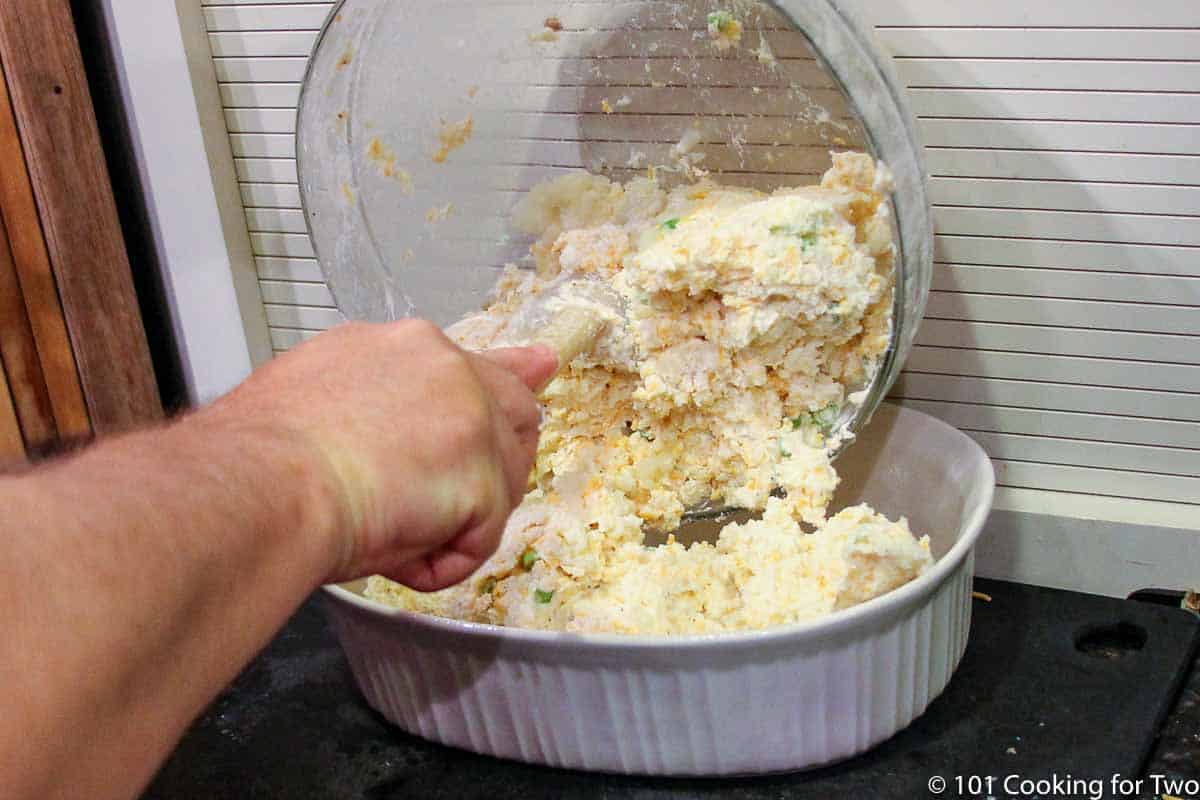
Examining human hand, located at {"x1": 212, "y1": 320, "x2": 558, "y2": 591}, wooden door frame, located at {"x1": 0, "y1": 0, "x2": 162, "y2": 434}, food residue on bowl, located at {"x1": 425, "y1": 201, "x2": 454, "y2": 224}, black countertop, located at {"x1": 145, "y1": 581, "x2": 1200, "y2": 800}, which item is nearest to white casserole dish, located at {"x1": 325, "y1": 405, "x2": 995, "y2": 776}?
black countertop, located at {"x1": 145, "y1": 581, "x2": 1200, "y2": 800}

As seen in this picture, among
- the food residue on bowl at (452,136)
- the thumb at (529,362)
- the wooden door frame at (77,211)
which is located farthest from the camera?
the wooden door frame at (77,211)

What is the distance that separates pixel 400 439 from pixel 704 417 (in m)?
0.36

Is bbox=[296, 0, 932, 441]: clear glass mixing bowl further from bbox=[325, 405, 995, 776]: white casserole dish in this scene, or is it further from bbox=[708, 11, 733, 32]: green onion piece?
bbox=[325, 405, 995, 776]: white casserole dish

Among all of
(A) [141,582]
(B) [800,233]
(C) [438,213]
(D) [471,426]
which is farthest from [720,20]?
(A) [141,582]

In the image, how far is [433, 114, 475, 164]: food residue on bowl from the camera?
83 cm

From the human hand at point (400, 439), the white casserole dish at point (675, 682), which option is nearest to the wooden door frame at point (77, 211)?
the white casserole dish at point (675, 682)

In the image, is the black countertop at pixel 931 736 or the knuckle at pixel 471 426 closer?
A: the knuckle at pixel 471 426

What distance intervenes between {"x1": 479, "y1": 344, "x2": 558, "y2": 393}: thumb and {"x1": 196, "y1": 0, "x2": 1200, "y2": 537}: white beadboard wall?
0.40 metres

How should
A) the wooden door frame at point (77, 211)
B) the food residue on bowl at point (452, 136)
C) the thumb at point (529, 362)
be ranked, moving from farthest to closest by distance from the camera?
the wooden door frame at point (77, 211)
the food residue on bowl at point (452, 136)
the thumb at point (529, 362)

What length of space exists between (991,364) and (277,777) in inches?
24.6

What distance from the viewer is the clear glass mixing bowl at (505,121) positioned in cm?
75

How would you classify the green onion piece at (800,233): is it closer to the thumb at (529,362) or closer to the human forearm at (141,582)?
the thumb at (529,362)

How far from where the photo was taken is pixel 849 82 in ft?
2.02

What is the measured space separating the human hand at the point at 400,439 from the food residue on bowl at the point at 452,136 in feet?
1.16
